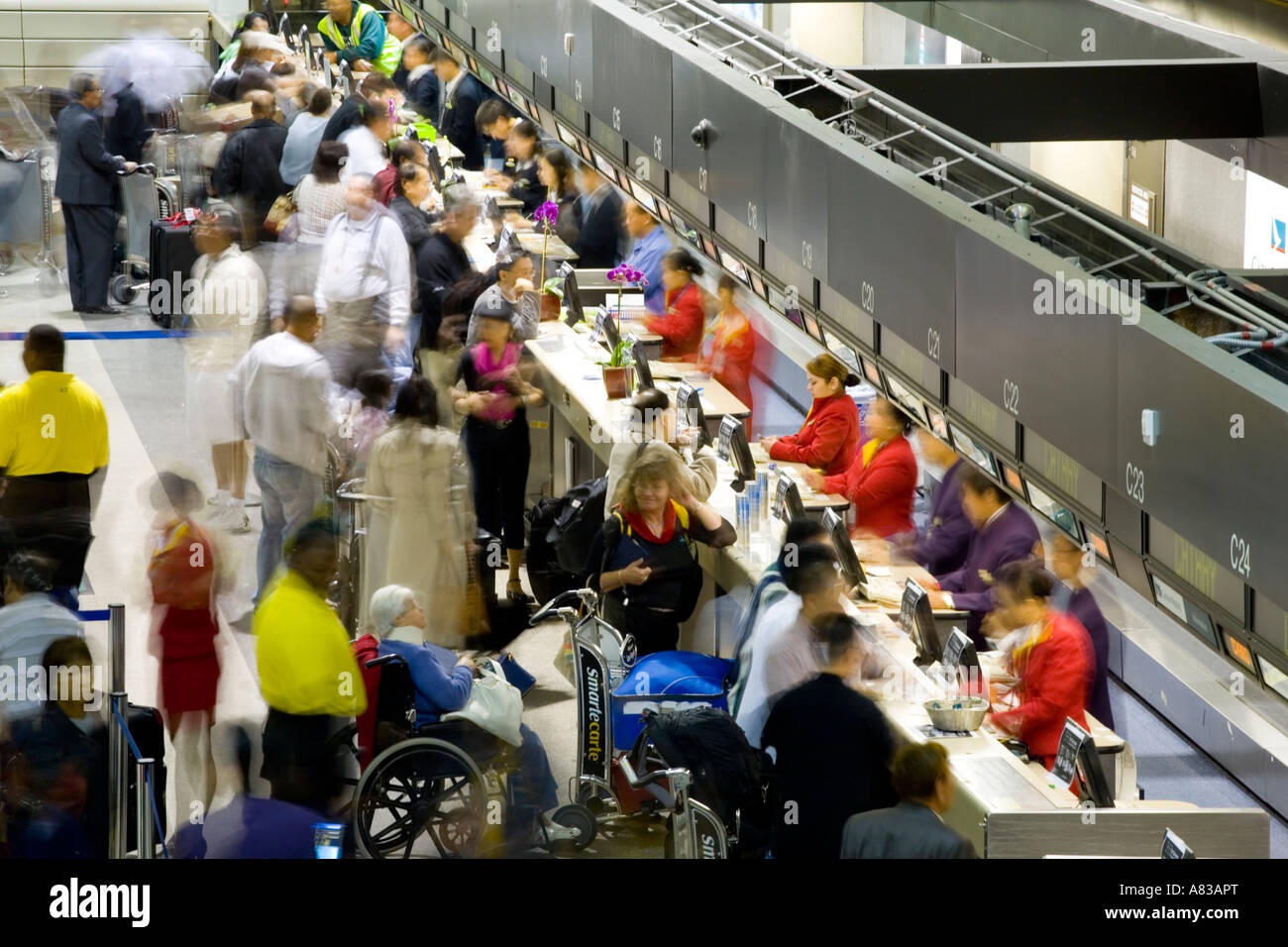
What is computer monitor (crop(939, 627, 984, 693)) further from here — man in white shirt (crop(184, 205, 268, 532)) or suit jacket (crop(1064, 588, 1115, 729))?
man in white shirt (crop(184, 205, 268, 532))

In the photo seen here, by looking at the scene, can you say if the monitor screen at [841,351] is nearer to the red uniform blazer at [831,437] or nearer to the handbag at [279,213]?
the red uniform blazer at [831,437]

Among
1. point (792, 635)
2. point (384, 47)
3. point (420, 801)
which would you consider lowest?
point (420, 801)

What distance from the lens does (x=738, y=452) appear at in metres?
7.79

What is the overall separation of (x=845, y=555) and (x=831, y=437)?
140cm

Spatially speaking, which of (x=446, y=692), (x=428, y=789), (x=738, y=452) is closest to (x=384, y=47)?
(x=738, y=452)

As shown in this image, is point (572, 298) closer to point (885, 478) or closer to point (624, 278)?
point (624, 278)

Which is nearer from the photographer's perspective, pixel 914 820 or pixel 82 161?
pixel 914 820

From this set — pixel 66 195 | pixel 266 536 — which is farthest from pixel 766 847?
pixel 66 195

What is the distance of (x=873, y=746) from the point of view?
16.7 ft

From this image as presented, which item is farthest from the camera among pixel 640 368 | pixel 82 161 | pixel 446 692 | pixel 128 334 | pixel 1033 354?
pixel 128 334

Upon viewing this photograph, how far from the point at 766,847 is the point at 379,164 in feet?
19.3

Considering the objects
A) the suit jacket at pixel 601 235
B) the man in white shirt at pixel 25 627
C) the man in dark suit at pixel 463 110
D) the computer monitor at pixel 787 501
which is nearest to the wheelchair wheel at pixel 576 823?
the computer monitor at pixel 787 501

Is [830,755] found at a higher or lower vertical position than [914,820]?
lower

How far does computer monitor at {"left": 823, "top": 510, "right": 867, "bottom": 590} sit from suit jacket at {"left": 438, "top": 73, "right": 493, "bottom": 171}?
24.0ft
